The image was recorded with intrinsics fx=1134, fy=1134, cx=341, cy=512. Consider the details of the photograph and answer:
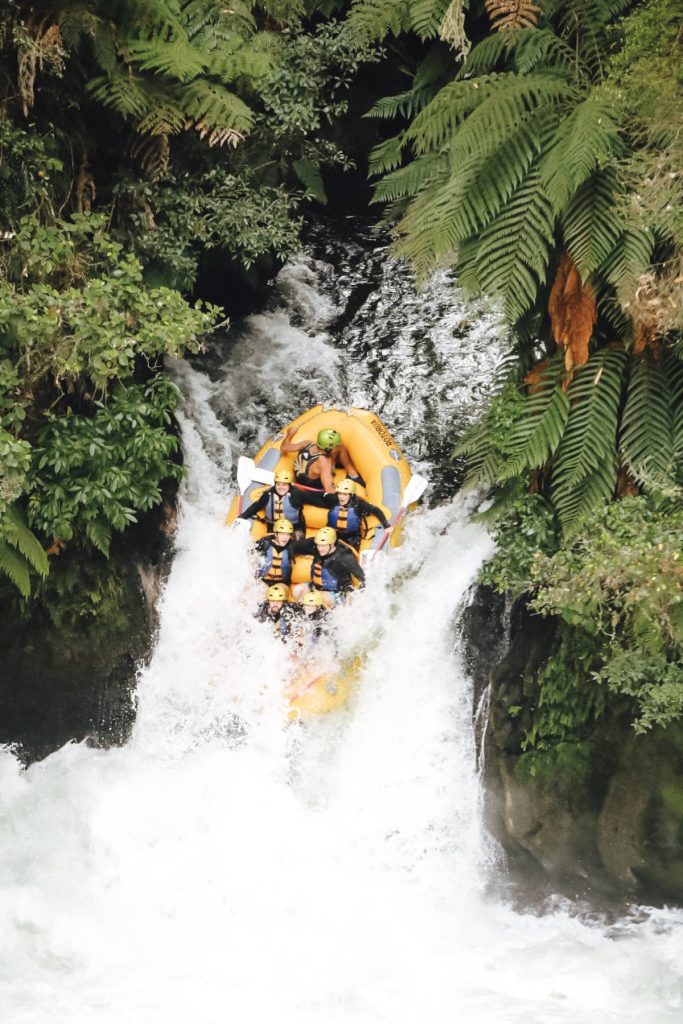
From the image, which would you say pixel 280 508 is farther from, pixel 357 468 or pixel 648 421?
pixel 648 421

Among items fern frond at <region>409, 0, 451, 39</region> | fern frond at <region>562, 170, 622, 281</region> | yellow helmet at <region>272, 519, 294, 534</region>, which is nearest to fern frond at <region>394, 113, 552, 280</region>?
fern frond at <region>562, 170, 622, 281</region>

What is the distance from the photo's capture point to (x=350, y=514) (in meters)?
8.20

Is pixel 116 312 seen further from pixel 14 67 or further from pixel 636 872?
pixel 636 872

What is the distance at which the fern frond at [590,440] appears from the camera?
249 inches

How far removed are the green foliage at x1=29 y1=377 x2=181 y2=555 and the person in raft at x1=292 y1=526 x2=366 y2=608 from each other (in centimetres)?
120

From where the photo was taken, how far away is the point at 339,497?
8273 mm

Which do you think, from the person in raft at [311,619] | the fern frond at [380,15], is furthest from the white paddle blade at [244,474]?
the fern frond at [380,15]

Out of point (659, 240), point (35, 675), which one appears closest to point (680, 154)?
point (659, 240)

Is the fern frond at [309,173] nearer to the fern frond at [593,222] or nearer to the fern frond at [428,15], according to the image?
the fern frond at [428,15]

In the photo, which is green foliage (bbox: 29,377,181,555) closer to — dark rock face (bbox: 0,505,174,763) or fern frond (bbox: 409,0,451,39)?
dark rock face (bbox: 0,505,174,763)

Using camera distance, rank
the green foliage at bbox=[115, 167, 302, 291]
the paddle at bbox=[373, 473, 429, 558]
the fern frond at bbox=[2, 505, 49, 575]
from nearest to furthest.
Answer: the fern frond at bbox=[2, 505, 49, 575]
the green foliage at bbox=[115, 167, 302, 291]
the paddle at bbox=[373, 473, 429, 558]

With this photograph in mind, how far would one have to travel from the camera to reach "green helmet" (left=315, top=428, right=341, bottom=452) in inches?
338

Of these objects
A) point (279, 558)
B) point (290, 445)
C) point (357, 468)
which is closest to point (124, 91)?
point (290, 445)

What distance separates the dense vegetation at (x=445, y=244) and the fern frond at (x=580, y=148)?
14mm
